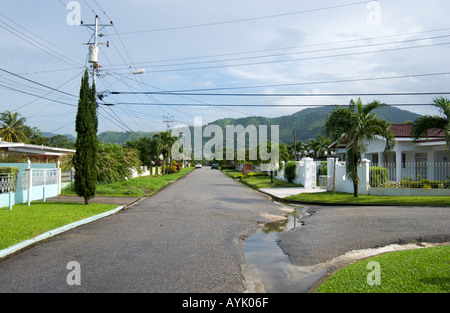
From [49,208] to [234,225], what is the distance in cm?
716

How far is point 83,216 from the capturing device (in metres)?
11.7

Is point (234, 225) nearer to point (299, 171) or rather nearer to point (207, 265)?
point (207, 265)

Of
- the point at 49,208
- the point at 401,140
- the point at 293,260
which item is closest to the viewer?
the point at 293,260

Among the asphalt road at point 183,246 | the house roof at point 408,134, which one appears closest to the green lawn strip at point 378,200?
the asphalt road at point 183,246

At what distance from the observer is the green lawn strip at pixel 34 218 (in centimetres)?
835

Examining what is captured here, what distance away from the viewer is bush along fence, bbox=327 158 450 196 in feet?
58.5

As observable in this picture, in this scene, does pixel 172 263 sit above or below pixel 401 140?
below

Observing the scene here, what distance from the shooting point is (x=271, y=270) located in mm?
6336

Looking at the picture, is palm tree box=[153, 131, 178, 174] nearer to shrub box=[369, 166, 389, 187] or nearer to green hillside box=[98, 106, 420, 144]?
shrub box=[369, 166, 389, 187]

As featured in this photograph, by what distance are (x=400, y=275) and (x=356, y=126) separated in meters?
13.2

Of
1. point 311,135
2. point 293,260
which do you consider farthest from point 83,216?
point 311,135

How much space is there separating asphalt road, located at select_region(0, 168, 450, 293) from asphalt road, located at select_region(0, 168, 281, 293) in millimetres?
15

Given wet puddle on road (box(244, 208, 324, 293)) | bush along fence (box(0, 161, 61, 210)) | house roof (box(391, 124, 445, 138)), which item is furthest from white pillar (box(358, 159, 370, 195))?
bush along fence (box(0, 161, 61, 210))
